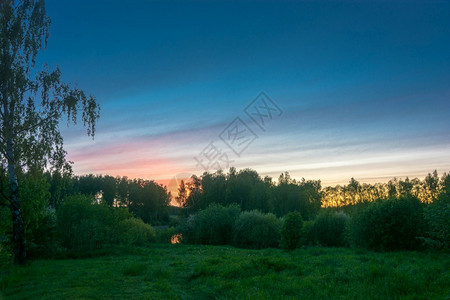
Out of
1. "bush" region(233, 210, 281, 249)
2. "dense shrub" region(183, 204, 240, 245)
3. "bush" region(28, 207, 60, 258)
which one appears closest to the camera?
"bush" region(28, 207, 60, 258)

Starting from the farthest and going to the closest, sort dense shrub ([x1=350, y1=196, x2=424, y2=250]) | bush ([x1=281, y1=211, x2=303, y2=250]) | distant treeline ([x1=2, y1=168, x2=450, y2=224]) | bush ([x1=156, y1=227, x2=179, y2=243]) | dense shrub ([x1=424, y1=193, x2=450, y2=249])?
distant treeline ([x1=2, y1=168, x2=450, y2=224]) < bush ([x1=156, y1=227, x2=179, y2=243]) < bush ([x1=281, y1=211, x2=303, y2=250]) < dense shrub ([x1=350, y1=196, x2=424, y2=250]) < dense shrub ([x1=424, y1=193, x2=450, y2=249])

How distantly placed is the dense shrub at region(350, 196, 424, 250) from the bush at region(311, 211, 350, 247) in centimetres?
963

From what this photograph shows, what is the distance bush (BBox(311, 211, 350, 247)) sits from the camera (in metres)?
35.8

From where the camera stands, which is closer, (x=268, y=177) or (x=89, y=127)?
(x=89, y=127)

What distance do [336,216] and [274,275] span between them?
26.0m

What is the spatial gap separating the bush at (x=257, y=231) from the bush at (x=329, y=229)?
14.9 feet

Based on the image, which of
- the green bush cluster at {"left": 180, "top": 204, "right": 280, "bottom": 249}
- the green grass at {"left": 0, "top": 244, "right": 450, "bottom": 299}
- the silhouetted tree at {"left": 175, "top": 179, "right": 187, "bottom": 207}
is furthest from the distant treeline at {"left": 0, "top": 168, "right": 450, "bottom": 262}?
the silhouetted tree at {"left": 175, "top": 179, "right": 187, "bottom": 207}

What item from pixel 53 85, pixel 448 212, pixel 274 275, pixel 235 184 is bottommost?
pixel 274 275

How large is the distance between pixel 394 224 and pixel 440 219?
178 inches

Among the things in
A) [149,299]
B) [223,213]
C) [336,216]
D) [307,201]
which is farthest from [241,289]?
[307,201]

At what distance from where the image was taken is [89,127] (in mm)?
19391

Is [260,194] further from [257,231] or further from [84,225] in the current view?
[84,225]

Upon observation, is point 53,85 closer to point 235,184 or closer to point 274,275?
point 274,275

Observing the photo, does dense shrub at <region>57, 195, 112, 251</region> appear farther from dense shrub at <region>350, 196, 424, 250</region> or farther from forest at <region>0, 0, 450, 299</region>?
dense shrub at <region>350, 196, 424, 250</region>
